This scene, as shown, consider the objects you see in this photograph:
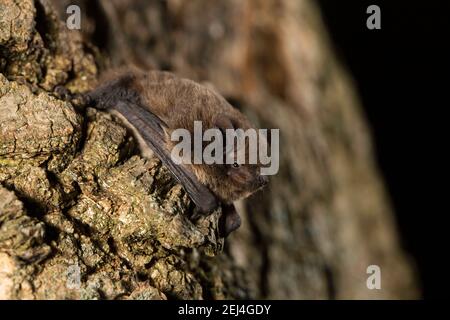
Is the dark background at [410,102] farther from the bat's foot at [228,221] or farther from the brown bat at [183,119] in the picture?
the bat's foot at [228,221]

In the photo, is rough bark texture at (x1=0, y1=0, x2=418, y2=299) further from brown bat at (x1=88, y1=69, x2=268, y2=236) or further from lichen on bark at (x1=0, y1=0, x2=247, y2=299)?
brown bat at (x1=88, y1=69, x2=268, y2=236)

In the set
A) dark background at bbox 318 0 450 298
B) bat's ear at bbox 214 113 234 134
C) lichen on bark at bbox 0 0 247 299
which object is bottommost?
lichen on bark at bbox 0 0 247 299

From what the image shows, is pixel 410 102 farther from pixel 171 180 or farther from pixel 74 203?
pixel 74 203

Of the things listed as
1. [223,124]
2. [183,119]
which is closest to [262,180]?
[223,124]

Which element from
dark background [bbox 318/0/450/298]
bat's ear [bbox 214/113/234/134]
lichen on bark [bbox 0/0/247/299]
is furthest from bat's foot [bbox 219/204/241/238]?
dark background [bbox 318/0/450/298]

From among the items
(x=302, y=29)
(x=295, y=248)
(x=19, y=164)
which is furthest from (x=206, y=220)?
(x=302, y=29)

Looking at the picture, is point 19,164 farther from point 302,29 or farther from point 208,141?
point 302,29
